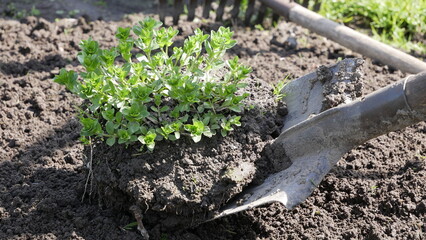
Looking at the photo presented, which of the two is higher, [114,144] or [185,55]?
[185,55]

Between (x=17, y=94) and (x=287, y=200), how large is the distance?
6.63 feet

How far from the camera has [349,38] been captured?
4023 millimetres

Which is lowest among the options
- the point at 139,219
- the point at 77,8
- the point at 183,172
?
the point at 77,8

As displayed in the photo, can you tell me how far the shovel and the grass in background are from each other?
173cm

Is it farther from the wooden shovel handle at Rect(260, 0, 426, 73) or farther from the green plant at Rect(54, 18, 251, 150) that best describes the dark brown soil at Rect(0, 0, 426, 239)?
the green plant at Rect(54, 18, 251, 150)

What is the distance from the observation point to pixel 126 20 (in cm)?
473

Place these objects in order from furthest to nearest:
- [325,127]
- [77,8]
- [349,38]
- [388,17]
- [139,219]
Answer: [77,8], [388,17], [349,38], [325,127], [139,219]

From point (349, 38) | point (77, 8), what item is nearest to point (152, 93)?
point (349, 38)

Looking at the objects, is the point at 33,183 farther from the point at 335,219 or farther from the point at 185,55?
the point at 335,219

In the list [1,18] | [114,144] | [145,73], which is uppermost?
[145,73]

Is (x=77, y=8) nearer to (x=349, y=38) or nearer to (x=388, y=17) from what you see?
(x=349, y=38)

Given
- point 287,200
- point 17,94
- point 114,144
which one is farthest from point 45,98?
point 287,200

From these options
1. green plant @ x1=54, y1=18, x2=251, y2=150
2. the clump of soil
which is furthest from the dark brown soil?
green plant @ x1=54, y1=18, x2=251, y2=150

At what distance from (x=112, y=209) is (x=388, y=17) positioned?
3005 mm
